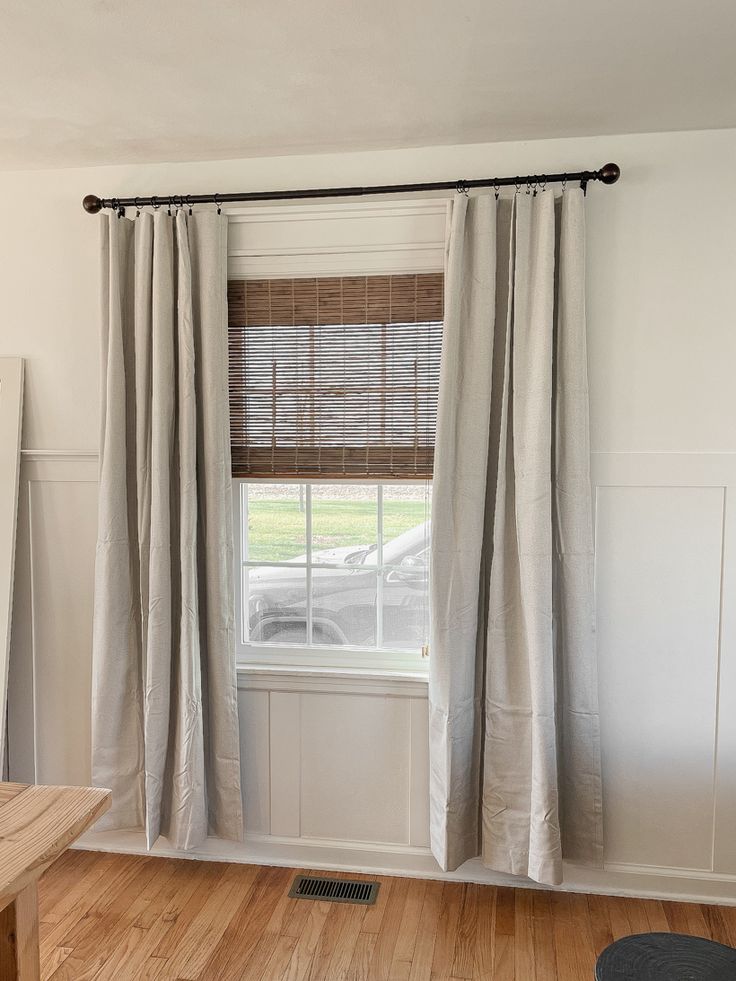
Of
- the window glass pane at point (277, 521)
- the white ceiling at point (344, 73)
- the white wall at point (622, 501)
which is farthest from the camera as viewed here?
the window glass pane at point (277, 521)

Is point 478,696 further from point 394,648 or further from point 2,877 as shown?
point 2,877

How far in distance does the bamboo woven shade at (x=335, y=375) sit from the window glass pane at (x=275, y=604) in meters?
0.39

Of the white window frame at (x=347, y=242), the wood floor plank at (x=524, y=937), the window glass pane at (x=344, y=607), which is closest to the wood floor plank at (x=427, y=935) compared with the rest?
the wood floor plank at (x=524, y=937)

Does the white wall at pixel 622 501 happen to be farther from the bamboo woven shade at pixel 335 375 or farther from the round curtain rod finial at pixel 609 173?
the bamboo woven shade at pixel 335 375

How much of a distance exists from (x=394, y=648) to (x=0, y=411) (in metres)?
1.69

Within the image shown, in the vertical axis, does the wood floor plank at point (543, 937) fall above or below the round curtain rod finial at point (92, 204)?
below

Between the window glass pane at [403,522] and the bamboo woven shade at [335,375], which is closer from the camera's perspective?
the bamboo woven shade at [335,375]

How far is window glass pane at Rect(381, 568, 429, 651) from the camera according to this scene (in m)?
2.82

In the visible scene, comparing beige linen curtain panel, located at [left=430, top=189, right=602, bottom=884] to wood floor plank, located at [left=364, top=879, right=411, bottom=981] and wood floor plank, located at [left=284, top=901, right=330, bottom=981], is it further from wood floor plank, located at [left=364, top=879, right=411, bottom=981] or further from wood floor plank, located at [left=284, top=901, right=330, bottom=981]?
wood floor plank, located at [left=284, top=901, right=330, bottom=981]

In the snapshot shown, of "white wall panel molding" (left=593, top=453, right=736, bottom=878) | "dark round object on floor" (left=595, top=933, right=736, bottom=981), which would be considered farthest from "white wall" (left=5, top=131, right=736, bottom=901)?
"dark round object on floor" (left=595, top=933, right=736, bottom=981)

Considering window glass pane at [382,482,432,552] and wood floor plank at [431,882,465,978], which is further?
window glass pane at [382,482,432,552]

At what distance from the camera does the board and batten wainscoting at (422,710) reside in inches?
102

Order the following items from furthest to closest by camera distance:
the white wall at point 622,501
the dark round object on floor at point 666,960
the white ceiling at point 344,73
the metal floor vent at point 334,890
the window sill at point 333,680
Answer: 1. the window sill at point 333,680
2. the metal floor vent at point 334,890
3. the white wall at point 622,501
4. the white ceiling at point 344,73
5. the dark round object on floor at point 666,960

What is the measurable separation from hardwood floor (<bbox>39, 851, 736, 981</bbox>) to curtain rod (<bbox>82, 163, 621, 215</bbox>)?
2331mm
